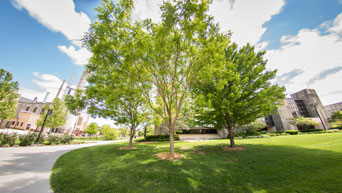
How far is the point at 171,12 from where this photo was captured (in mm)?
6863

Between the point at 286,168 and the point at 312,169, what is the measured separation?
34.3 inches

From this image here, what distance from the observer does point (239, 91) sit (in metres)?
9.37

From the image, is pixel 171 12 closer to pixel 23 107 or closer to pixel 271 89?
pixel 271 89

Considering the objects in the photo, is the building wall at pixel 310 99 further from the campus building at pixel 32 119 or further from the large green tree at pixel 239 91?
the campus building at pixel 32 119

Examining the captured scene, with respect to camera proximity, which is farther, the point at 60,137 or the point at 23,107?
the point at 23,107

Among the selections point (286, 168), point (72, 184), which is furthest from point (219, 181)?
point (72, 184)

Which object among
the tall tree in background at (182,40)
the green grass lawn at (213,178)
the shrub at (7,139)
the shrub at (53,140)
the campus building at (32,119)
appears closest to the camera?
the green grass lawn at (213,178)

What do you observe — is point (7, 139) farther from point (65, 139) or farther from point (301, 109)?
point (301, 109)

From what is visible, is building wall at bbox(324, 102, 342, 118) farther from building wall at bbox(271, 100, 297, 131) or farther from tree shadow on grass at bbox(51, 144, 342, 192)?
tree shadow on grass at bbox(51, 144, 342, 192)

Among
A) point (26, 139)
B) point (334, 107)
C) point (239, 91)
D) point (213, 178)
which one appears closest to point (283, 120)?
point (239, 91)

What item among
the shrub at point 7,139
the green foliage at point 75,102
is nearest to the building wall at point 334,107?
the green foliage at point 75,102

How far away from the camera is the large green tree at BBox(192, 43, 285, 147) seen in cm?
895

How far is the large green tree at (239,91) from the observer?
8948 mm

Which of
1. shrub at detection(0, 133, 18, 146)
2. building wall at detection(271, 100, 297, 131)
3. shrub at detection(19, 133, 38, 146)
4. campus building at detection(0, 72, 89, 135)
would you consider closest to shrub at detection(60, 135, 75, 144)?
shrub at detection(19, 133, 38, 146)
